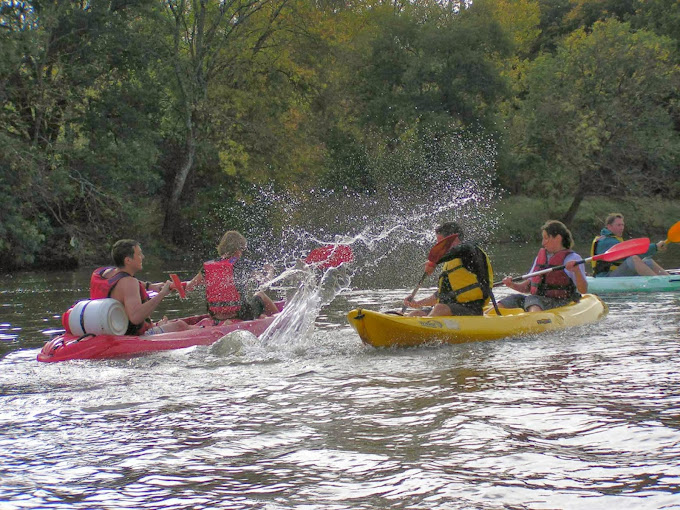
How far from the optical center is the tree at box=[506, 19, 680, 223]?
31922 millimetres

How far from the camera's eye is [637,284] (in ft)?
40.5

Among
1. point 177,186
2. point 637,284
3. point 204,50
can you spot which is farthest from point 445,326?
point 204,50

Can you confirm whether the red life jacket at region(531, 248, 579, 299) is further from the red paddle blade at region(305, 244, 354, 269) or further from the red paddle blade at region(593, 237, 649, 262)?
the red paddle blade at region(305, 244, 354, 269)

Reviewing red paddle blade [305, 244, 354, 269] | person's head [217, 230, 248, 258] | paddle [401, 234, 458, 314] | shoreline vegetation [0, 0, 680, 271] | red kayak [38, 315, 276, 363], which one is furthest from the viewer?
shoreline vegetation [0, 0, 680, 271]

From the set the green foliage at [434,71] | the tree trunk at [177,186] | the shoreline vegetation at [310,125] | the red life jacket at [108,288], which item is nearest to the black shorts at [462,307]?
the red life jacket at [108,288]

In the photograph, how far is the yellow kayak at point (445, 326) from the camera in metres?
7.57

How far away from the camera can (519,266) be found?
18047 millimetres

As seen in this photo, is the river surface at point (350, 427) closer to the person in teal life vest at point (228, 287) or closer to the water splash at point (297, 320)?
the water splash at point (297, 320)

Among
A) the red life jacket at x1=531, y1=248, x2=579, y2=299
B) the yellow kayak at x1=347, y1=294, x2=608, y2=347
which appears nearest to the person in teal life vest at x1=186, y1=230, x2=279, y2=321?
the yellow kayak at x1=347, y1=294, x2=608, y2=347

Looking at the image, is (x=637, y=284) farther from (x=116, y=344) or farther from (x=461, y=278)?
(x=116, y=344)

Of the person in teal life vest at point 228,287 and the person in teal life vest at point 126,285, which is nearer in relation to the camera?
the person in teal life vest at point 126,285

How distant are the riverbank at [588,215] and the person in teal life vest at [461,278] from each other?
73.3 ft

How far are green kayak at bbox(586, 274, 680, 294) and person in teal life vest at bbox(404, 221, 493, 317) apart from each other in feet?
15.6

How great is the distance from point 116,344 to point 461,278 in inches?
120
